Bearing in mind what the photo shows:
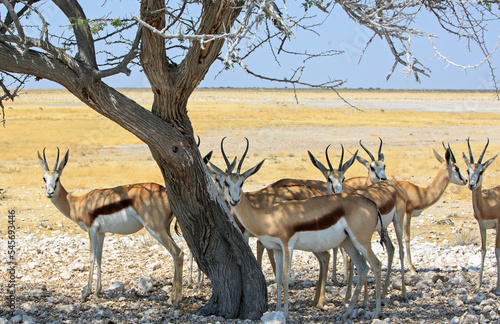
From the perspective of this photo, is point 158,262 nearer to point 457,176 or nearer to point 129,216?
point 129,216

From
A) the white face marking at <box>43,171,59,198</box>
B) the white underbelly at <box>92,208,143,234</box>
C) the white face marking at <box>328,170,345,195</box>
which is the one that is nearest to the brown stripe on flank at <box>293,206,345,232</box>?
the white face marking at <box>328,170,345,195</box>

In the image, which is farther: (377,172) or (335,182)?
(377,172)

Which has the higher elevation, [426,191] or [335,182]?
[335,182]

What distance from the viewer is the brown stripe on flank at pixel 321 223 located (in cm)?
600

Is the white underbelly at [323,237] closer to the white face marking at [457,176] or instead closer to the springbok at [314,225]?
the springbok at [314,225]

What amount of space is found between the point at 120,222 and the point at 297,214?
2427mm

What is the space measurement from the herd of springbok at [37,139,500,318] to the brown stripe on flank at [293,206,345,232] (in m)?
0.01

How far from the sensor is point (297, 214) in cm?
608

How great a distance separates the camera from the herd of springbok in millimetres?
6051

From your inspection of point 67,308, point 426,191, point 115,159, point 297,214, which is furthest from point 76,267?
point 115,159

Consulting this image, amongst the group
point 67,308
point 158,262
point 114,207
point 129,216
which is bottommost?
point 67,308

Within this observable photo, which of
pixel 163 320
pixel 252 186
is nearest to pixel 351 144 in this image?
pixel 252 186

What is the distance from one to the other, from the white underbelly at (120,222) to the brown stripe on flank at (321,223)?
2.21 meters

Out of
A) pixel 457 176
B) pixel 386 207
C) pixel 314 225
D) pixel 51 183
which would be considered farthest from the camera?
pixel 457 176
